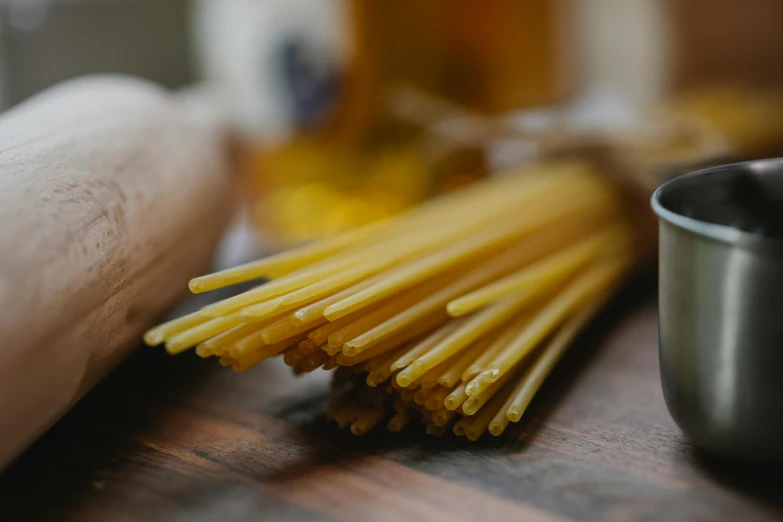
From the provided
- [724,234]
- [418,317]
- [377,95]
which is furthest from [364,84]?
[724,234]

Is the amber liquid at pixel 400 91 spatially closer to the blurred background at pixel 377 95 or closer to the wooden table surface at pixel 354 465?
the blurred background at pixel 377 95

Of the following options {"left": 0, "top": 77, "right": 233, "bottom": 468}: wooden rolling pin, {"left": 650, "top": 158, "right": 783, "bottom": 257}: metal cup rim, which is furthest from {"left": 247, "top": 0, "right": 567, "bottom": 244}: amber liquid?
{"left": 650, "top": 158, "right": 783, "bottom": 257}: metal cup rim

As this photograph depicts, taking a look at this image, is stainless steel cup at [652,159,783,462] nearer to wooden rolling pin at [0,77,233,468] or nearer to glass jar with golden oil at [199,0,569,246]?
wooden rolling pin at [0,77,233,468]

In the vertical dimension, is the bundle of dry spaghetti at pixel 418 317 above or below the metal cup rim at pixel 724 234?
below

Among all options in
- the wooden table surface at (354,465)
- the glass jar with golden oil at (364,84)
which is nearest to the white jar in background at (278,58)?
the glass jar with golden oil at (364,84)

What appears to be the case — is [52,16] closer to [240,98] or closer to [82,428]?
[240,98]
